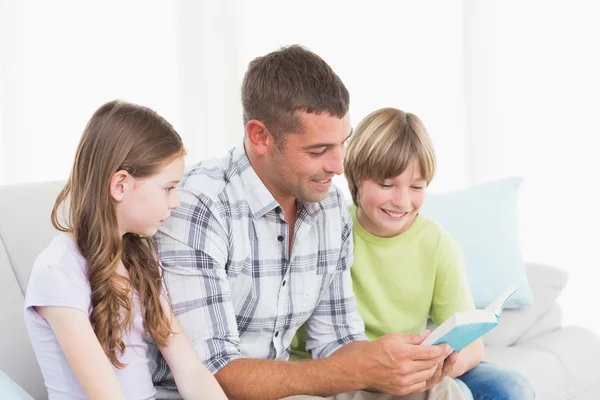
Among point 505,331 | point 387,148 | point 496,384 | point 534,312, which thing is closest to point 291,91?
point 387,148

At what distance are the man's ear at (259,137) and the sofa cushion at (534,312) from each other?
1089 millimetres

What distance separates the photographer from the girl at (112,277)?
4.83ft

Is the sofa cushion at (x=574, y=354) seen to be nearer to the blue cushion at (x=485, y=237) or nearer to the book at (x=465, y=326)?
the blue cushion at (x=485, y=237)

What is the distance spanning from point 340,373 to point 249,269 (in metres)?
0.31

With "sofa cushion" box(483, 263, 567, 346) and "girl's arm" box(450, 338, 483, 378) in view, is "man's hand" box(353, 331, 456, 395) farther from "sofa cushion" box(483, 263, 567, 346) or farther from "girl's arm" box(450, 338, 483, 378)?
"sofa cushion" box(483, 263, 567, 346)

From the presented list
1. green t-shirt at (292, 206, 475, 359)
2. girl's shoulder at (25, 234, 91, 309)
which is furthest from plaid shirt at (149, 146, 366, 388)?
girl's shoulder at (25, 234, 91, 309)

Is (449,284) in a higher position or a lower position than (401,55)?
lower

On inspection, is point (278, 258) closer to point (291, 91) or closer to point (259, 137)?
point (259, 137)

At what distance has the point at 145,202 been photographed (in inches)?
62.0

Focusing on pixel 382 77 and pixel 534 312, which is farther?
pixel 382 77

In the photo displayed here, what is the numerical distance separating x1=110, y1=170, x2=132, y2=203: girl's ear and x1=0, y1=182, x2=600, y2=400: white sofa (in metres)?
0.47

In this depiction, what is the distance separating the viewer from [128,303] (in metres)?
1.59

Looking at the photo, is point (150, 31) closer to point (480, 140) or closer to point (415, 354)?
point (480, 140)

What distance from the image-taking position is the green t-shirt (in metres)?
2.07
